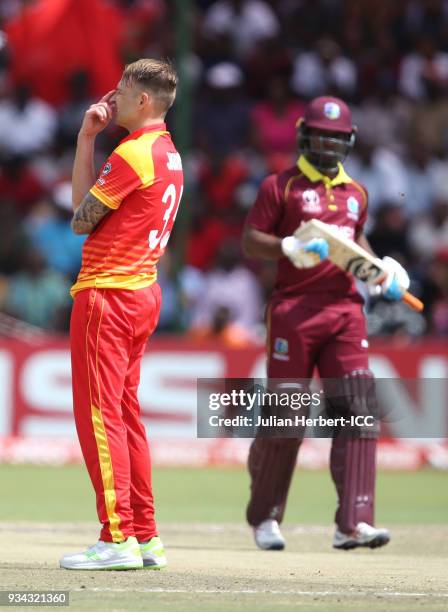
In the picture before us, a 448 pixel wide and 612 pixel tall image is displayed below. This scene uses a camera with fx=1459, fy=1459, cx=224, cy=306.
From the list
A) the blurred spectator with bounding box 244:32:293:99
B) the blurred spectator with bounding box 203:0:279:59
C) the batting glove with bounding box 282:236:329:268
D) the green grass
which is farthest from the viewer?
the blurred spectator with bounding box 203:0:279:59

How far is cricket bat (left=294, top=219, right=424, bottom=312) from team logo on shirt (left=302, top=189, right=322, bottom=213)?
37cm

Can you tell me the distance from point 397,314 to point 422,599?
9.96m

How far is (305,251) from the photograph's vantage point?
27.4 feet

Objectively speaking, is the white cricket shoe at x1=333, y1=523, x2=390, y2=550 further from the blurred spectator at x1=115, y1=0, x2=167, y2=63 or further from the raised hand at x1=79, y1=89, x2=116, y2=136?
the blurred spectator at x1=115, y1=0, x2=167, y2=63

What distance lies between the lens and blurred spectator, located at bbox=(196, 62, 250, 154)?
63.7 feet

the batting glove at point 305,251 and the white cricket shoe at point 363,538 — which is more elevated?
the batting glove at point 305,251

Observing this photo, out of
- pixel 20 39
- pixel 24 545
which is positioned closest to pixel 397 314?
pixel 20 39

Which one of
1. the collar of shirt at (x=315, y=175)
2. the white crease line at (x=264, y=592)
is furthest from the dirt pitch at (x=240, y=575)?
the collar of shirt at (x=315, y=175)

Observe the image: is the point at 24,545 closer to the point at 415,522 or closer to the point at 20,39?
the point at 415,522

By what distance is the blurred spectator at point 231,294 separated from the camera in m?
17.0

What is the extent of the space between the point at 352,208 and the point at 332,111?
0.61 metres

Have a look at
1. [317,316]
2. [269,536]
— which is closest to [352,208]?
[317,316]

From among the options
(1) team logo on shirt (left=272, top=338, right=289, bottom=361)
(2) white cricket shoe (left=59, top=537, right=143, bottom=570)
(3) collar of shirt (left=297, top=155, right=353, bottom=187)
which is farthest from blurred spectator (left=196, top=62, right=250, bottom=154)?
(2) white cricket shoe (left=59, top=537, right=143, bottom=570)

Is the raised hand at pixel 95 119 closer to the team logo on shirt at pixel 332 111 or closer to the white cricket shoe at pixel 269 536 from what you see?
the team logo on shirt at pixel 332 111
